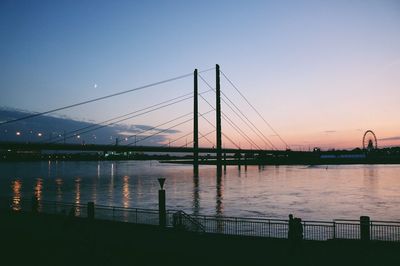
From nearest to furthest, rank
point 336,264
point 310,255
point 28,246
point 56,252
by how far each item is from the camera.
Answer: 1. point 336,264
2. point 310,255
3. point 56,252
4. point 28,246

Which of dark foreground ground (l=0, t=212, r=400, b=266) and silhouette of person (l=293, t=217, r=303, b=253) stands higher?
silhouette of person (l=293, t=217, r=303, b=253)

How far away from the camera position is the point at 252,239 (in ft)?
54.4

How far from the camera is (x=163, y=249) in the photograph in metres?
15.6

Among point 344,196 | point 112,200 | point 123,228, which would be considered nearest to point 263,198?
point 344,196

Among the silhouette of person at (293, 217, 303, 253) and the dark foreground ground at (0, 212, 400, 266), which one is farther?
the silhouette of person at (293, 217, 303, 253)

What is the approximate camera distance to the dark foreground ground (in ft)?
45.8

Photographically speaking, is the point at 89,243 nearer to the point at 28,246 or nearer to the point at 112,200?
the point at 28,246

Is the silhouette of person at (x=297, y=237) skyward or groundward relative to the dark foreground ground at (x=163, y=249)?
skyward

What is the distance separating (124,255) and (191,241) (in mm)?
2911

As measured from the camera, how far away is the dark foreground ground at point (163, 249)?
14.0 meters

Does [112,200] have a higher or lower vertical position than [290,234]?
lower

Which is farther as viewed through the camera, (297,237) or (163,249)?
(163,249)

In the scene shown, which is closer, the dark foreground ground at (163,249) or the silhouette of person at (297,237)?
the dark foreground ground at (163,249)

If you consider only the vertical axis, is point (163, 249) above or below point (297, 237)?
below
